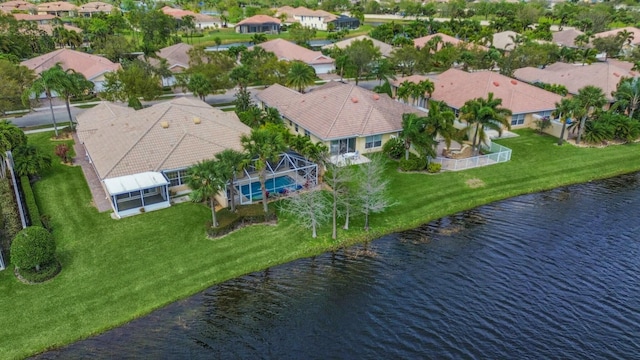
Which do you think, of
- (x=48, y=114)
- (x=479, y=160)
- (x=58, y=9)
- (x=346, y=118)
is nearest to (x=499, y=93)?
(x=479, y=160)

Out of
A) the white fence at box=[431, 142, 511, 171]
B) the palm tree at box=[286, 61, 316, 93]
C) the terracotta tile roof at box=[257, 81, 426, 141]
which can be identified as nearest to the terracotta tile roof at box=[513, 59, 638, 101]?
the white fence at box=[431, 142, 511, 171]

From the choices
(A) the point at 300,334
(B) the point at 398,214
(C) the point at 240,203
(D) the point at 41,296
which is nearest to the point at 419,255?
(B) the point at 398,214

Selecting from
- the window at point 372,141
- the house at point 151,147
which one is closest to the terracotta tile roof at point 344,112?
the window at point 372,141

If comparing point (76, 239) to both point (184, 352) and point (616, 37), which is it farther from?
point (616, 37)

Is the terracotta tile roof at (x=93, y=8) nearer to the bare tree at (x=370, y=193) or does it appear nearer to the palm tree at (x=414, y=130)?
the palm tree at (x=414, y=130)

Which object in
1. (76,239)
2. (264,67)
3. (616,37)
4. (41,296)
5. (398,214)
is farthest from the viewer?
(616,37)

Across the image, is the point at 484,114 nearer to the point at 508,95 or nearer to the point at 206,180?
the point at 508,95
